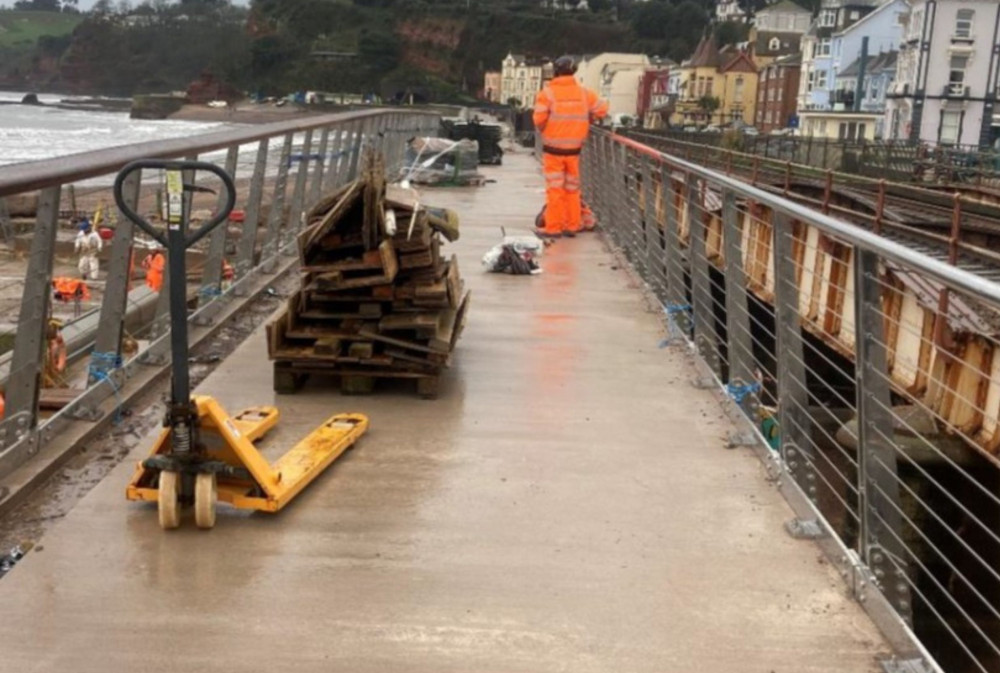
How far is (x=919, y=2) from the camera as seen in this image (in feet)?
180

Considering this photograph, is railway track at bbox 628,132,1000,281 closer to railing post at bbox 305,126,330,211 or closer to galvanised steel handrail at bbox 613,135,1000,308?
railing post at bbox 305,126,330,211

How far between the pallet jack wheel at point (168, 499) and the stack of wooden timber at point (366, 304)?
69.8 inches

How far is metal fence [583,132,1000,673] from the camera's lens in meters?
3.76

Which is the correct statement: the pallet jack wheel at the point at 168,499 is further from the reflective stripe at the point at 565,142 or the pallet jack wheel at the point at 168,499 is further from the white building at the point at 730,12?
the white building at the point at 730,12

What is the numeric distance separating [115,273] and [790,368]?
10.1 ft

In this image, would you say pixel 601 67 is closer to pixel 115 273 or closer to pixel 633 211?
pixel 633 211

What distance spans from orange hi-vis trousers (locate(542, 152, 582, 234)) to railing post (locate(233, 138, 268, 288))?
14.0 ft

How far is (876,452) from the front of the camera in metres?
3.81

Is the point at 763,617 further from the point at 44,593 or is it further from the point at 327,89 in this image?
the point at 327,89

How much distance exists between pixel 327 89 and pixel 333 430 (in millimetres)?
136870

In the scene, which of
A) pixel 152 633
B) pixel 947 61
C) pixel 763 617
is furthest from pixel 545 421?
pixel 947 61

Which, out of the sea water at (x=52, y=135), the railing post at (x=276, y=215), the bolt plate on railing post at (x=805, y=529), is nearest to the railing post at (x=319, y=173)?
the railing post at (x=276, y=215)

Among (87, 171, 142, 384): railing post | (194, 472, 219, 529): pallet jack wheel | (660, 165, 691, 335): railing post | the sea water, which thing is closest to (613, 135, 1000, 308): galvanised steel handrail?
(660, 165, 691, 335): railing post

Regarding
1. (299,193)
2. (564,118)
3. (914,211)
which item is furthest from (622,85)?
(299,193)
